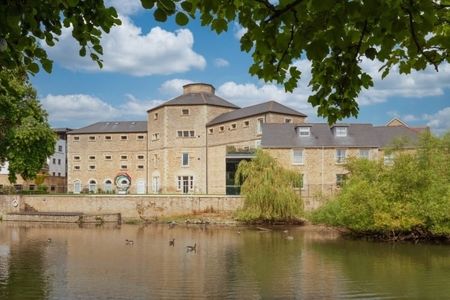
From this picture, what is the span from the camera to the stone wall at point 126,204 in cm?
3900

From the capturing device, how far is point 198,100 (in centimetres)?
5162

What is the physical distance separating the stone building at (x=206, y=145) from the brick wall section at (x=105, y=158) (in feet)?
0.35

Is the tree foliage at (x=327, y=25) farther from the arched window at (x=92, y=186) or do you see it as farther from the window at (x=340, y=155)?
the arched window at (x=92, y=186)

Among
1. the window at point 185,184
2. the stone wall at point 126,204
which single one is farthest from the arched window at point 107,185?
the stone wall at point 126,204

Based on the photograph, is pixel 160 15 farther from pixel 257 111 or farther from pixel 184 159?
pixel 184 159

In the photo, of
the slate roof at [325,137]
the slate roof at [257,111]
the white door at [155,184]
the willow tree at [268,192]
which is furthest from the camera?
the white door at [155,184]

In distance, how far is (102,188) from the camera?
5409 cm

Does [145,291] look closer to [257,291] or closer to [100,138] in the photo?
[257,291]

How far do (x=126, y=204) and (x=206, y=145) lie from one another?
41.9ft

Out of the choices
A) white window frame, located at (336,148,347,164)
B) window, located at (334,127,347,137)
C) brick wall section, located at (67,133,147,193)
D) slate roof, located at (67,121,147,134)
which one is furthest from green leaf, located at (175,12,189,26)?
slate roof, located at (67,121,147,134)

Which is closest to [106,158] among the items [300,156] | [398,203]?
[300,156]

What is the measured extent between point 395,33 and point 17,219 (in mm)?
39274

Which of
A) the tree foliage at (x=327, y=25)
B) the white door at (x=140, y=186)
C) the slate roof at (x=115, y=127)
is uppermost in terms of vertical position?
the slate roof at (x=115, y=127)

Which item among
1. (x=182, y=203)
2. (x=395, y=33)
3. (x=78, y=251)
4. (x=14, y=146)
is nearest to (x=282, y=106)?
(x=182, y=203)
